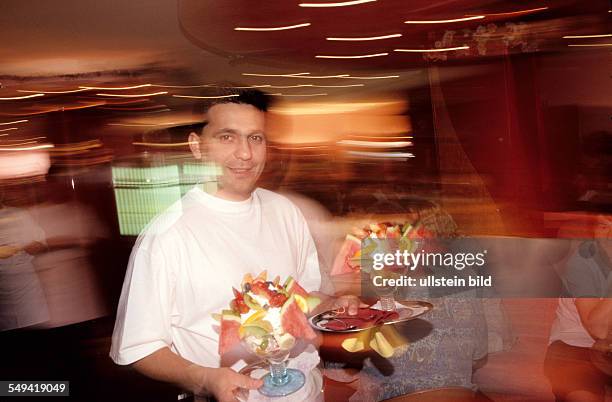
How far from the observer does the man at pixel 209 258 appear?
1.68 meters

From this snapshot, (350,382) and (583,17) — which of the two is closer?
(583,17)

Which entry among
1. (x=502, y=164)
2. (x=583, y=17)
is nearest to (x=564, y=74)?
(x=583, y=17)

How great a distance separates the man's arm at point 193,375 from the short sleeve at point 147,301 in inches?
1.4

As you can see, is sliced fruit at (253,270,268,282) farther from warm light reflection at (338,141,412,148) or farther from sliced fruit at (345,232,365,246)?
warm light reflection at (338,141,412,148)

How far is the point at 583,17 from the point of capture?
5.57ft

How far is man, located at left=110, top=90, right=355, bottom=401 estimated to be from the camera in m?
1.68

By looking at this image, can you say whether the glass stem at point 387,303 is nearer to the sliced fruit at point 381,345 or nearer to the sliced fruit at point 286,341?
the sliced fruit at point 381,345

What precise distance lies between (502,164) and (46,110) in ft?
4.67

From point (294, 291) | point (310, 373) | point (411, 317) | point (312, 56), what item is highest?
point (312, 56)

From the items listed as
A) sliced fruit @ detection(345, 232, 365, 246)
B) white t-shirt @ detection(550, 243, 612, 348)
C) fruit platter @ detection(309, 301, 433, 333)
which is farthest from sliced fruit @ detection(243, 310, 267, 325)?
white t-shirt @ detection(550, 243, 612, 348)

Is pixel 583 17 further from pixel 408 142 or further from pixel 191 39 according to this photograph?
pixel 191 39

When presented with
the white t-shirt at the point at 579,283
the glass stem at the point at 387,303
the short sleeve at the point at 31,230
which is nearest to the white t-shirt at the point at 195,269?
the glass stem at the point at 387,303

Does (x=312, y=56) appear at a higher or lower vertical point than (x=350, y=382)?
higher

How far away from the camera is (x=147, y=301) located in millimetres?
1689
